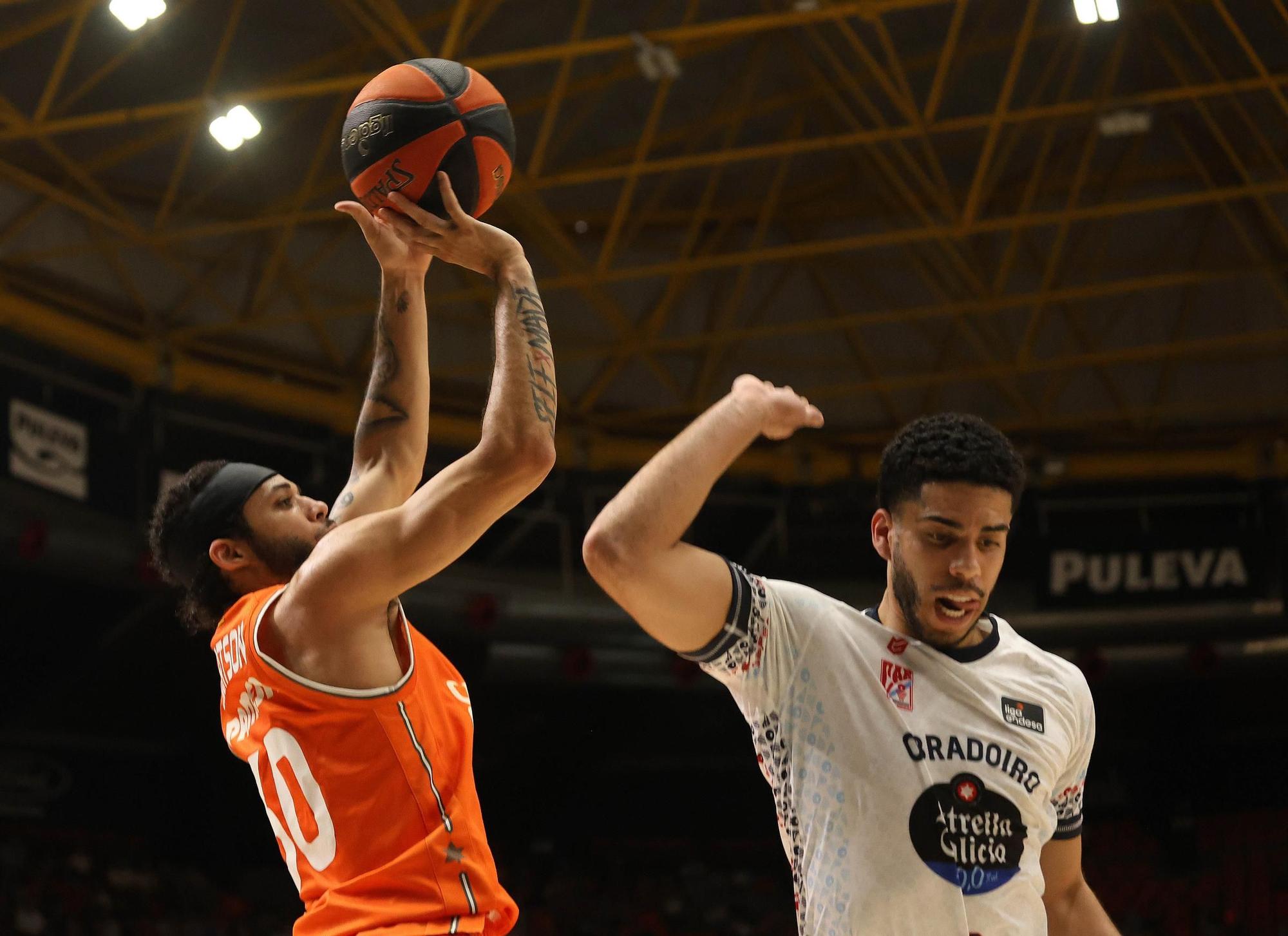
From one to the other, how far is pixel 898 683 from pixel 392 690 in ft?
3.87

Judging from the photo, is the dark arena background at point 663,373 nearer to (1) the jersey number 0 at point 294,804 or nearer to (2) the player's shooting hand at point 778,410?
(2) the player's shooting hand at point 778,410

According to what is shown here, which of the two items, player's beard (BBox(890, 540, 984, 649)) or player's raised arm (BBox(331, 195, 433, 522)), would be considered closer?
player's beard (BBox(890, 540, 984, 649))

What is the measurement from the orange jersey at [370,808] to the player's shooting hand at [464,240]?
3.01ft

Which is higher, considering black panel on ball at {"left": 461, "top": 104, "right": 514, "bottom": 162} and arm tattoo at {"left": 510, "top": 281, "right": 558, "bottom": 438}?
black panel on ball at {"left": 461, "top": 104, "right": 514, "bottom": 162}

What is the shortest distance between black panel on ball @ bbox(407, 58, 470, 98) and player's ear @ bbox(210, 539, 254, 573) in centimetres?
139

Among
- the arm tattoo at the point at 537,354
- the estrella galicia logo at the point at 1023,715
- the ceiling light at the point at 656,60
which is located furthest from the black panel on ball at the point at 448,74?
the ceiling light at the point at 656,60

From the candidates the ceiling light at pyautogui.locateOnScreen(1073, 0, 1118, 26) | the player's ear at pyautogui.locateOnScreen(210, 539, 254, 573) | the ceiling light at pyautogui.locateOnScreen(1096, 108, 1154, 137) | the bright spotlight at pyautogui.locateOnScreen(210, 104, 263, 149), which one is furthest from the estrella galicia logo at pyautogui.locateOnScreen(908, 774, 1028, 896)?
the ceiling light at pyautogui.locateOnScreen(1096, 108, 1154, 137)

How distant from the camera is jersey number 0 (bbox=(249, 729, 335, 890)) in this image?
11.1 feet

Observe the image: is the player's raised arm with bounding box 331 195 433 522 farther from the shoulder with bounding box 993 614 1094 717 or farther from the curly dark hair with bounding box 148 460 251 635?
the shoulder with bounding box 993 614 1094 717

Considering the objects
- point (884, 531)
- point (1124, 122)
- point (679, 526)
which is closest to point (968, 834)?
point (884, 531)

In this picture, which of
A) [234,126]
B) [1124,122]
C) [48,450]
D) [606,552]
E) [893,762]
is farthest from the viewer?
[1124,122]

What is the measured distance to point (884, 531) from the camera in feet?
12.0

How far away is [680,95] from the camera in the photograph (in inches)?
651

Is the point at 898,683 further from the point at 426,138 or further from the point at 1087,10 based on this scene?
the point at 1087,10
